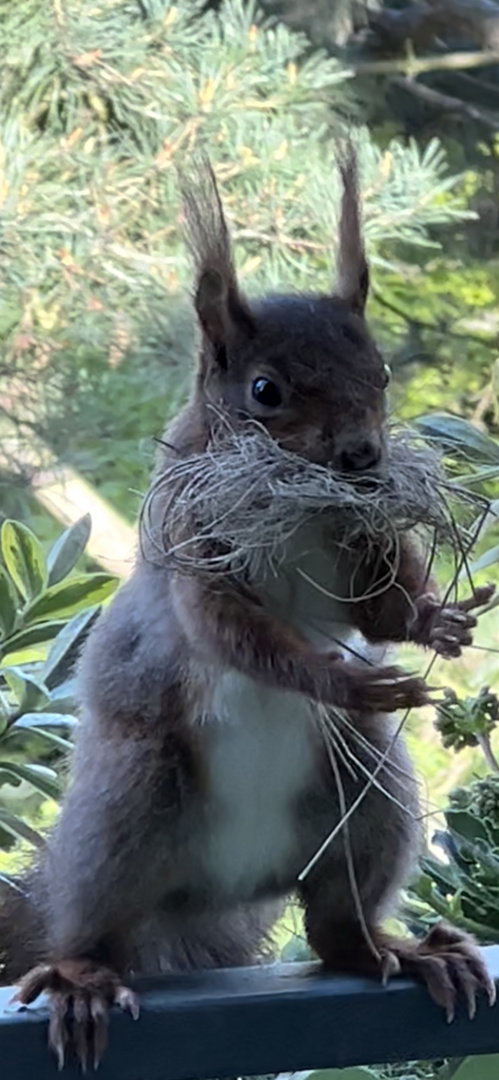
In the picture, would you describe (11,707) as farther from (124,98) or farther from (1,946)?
(124,98)

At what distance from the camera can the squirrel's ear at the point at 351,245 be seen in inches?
31.0

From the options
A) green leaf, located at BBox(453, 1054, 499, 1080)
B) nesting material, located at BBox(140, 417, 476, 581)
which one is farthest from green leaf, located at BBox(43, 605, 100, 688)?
green leaf, located at BBox(453, 1054, 499, 1080)

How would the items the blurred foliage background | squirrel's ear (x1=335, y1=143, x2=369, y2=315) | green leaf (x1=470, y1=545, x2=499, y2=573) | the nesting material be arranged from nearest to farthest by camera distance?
the nesting material → squirrel's ear (x1=335, y1=143, x2=369, y2=315) → green leaf (x1=470, y1=545, x2=499, y2=573) → the blurred foliage background

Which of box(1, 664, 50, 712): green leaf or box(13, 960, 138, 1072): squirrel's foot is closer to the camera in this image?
box(13, 960, 138, 1072): squirrel's foot

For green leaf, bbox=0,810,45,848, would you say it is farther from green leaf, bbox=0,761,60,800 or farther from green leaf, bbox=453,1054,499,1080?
green leaf, bbox=453,1054,499,1080

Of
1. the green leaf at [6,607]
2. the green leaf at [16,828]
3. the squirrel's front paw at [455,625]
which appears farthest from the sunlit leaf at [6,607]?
the squirrel's front paw at [455,625]

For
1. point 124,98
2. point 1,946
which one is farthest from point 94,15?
point 1,946

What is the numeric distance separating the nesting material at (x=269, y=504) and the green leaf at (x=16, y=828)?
0.29m

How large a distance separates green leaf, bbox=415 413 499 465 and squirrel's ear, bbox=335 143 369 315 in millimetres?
100

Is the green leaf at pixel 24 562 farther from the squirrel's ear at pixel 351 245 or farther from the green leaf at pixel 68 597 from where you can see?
the squirrel's ear at pixel 351 245

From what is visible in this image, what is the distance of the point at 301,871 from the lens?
831mm

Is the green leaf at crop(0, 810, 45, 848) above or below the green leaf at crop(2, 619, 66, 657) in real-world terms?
below

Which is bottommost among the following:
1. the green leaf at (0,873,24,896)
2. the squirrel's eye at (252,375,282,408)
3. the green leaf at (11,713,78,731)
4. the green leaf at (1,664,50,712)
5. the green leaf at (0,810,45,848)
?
the green leaf at (0,873,24,896)

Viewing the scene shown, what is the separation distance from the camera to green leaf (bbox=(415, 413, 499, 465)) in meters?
0.88
